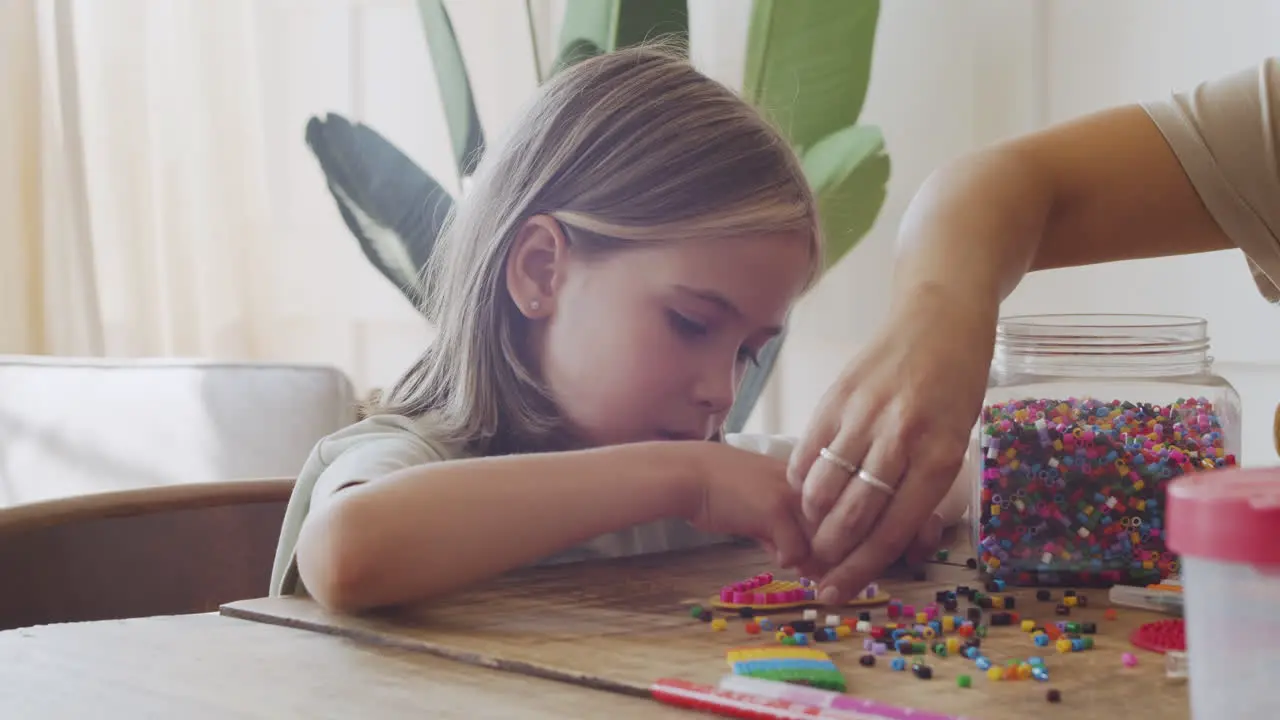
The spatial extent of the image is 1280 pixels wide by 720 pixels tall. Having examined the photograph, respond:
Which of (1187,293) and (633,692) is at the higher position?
(1187,293)

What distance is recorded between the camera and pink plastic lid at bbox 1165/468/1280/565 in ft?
1.14

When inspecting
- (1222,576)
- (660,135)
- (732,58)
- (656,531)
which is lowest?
(656,531)

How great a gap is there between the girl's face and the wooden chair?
0.34 metres

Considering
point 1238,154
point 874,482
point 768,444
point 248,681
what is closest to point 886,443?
point 874,482

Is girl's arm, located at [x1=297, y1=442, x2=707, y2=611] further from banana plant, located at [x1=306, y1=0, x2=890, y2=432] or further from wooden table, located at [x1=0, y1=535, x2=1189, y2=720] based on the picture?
banana plant, located at [x1=306, y1=0, x2=890, y2=432]

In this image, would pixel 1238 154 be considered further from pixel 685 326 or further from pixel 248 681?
pixel 248 681

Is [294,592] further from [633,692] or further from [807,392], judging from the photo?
[807,392]

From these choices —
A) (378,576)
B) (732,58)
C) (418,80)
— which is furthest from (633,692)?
(418,80)

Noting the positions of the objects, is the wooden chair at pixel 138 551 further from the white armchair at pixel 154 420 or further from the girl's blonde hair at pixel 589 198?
the white armchair at pixel 154 420

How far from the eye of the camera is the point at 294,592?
3.10 ft

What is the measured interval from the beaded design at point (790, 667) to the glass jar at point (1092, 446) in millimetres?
311

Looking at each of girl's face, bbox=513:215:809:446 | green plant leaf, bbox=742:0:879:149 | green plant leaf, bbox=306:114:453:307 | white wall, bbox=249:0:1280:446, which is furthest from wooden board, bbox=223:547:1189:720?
green plant leaf, bbox=306:114:453:307

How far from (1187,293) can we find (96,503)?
69.8 inches

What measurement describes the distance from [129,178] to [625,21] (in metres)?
1.37
